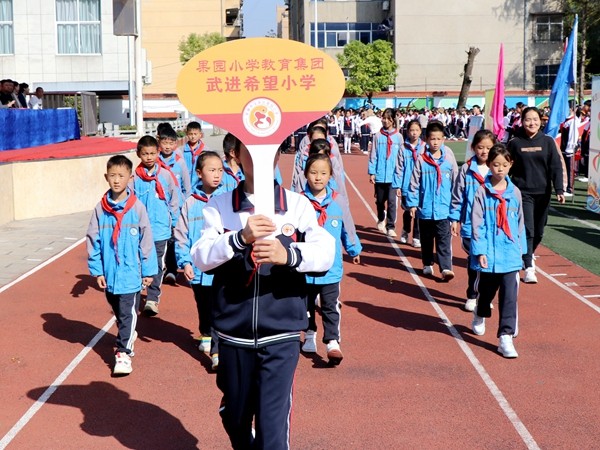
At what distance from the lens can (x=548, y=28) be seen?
66.2 metres

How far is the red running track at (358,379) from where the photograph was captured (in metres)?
5.79

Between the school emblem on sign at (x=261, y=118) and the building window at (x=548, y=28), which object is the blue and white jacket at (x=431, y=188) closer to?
the school emblem on sign at (x=261, y=118)

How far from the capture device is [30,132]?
771 inches

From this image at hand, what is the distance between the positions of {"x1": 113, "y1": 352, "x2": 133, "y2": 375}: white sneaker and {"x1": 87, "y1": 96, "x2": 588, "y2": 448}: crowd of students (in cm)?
1

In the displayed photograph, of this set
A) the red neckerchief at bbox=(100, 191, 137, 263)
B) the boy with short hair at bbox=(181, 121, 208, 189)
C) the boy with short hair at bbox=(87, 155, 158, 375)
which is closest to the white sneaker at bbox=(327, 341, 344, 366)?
the boy with short hair at bbox=(87, 155, 158, 375)

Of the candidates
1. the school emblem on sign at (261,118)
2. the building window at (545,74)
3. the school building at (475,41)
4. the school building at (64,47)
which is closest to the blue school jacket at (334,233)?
the school emblem on sign at (261,118)

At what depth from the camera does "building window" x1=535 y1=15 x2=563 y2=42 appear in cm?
Answer: 6600

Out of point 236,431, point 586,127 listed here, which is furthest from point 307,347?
point 586,127

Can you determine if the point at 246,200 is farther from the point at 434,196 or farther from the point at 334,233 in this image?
the point at 434,196

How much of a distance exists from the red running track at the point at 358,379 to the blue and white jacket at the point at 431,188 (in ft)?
3.38

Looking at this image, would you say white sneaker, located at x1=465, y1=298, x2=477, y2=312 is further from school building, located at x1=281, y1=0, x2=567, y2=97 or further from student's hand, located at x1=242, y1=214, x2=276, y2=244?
school building, located at x1=281, y1=0, x2=567, y2=97

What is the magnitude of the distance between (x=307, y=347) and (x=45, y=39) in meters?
32.6

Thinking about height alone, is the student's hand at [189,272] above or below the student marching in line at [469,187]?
below

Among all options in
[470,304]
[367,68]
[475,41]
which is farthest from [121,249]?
[475,41]
